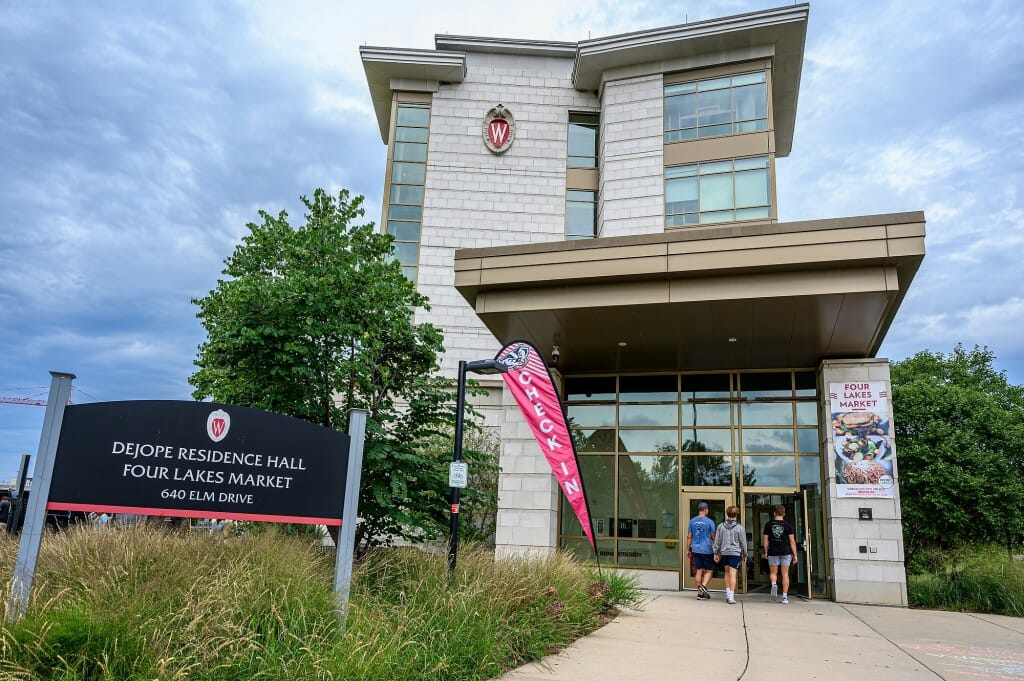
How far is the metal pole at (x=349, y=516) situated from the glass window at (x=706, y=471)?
35.5ft

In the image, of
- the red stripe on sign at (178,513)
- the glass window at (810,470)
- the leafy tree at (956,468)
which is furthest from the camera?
the leafy tree at (956,468)

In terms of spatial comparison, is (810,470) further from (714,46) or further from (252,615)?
(714,46)

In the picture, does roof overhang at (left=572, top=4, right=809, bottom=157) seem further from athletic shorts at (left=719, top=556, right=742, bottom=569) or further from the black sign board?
the black sign board

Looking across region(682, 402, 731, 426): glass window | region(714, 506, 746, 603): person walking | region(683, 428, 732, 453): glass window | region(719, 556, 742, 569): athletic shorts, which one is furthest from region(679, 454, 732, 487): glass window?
region(719, 556, 742, 569): athletic shorts

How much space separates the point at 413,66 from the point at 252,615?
92.7ft

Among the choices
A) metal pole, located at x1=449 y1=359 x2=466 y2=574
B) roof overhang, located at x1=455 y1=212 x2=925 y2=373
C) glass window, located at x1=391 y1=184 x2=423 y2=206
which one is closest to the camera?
metal pole, located at x1=449 y1=359 x2=466 y2=574

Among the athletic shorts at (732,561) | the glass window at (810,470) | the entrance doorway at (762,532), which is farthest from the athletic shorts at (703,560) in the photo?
the glass window at (810,470)

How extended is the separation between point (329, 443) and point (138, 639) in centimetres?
258

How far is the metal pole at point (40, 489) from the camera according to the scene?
5.39 m

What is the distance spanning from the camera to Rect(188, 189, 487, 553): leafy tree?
36.6 feet

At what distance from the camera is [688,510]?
52.3 ft

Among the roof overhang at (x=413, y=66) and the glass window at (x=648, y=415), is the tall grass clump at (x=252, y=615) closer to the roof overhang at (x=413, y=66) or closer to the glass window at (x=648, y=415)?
the glass window at (x=648, y=415)

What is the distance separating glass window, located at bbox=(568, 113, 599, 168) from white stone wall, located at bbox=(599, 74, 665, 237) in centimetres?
124

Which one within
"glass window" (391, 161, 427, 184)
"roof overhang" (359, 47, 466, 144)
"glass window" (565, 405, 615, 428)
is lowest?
"glass window" (565, 405, 615, 428)
